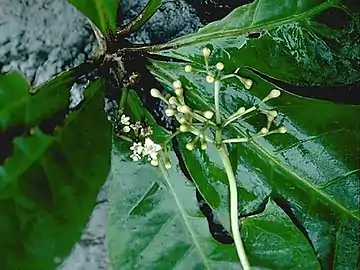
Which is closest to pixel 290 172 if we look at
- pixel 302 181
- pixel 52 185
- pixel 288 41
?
pixel 302 181

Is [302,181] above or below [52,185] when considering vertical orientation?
below

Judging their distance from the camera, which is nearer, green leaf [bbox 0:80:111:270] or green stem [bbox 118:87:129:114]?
green leaf [bbox 0:80:111:270]

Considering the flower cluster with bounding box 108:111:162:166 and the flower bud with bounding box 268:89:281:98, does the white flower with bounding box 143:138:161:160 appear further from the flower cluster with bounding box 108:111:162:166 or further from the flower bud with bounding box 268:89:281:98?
Answer: the flower bud with bounding box 268:89:281:98

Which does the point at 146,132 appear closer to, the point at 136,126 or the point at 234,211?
the point at 136,126

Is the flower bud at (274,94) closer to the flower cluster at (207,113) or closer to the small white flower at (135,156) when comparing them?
the flower cluster at (207,113)

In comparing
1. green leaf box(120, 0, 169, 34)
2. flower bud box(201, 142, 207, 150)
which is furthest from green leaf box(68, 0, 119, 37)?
flower bud box(201, 142, 207, 150)

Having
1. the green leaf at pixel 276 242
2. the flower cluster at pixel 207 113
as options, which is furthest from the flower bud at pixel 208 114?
the green leaf at pixel 276 242
